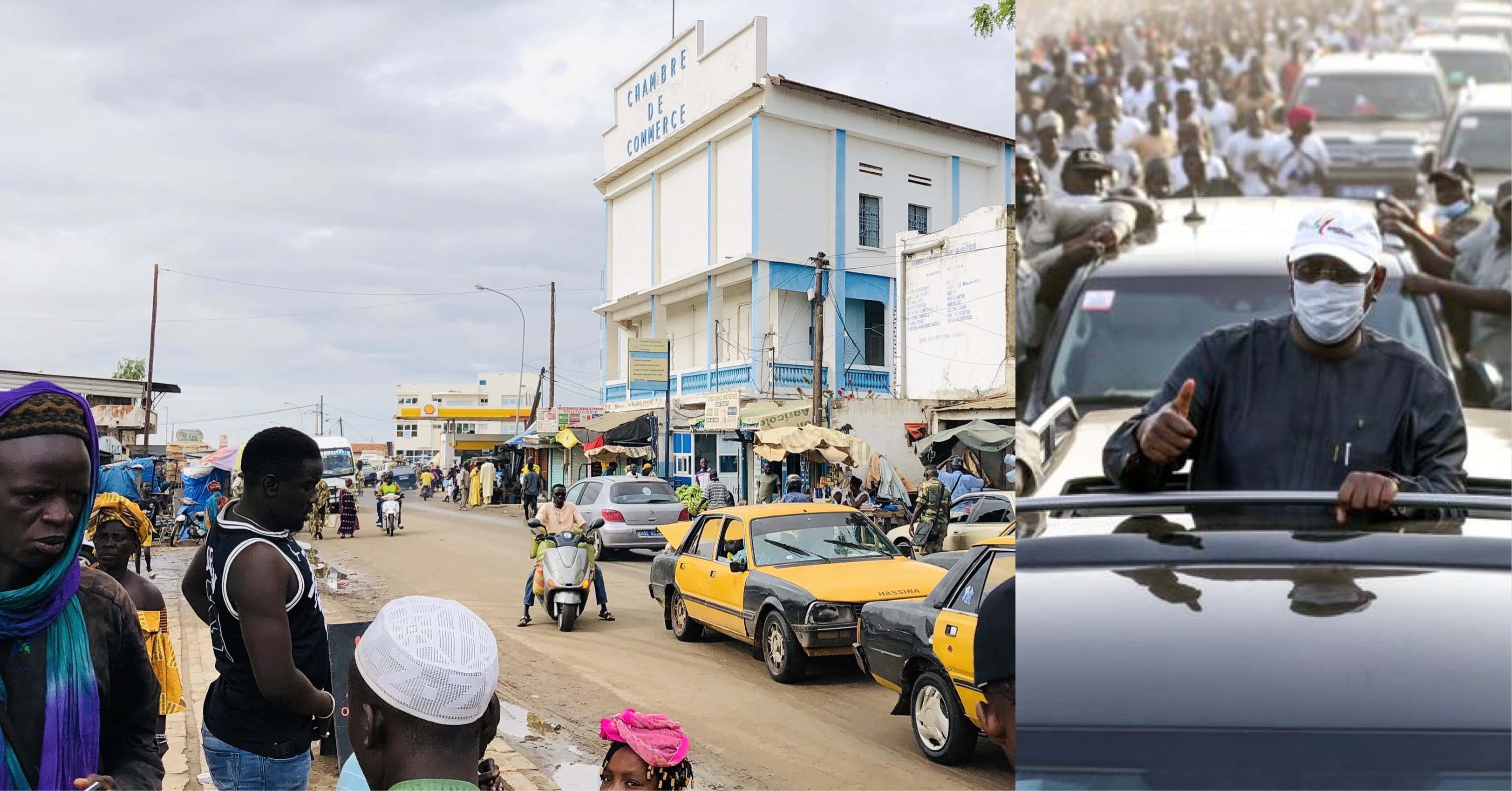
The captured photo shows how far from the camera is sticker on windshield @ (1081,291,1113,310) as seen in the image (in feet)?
5.87

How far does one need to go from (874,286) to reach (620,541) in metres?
14.7

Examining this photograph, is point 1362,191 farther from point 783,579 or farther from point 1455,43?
point 783,579

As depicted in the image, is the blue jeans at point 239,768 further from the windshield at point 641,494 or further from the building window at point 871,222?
the building window at point 871,222

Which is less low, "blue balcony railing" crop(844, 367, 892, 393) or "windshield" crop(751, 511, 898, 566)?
"blue balcony railing" crop(844, 367, 892, 393)

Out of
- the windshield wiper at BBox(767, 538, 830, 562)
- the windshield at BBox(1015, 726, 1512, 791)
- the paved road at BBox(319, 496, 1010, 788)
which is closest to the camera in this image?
the windshield at BBox(1015, 726, 1512, 791)


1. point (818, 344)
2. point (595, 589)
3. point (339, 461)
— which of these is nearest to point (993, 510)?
point (595, 589)

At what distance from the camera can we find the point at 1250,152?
1728 mm

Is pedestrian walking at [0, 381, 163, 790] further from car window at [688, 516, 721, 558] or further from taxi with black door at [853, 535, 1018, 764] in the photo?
car window at [688, 516, 721, 558]

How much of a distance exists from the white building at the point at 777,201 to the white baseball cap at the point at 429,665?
82.9ft

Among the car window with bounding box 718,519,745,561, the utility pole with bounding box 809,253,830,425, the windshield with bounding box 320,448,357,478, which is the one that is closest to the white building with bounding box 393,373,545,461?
the windshield with bounding box 320,448,357,478

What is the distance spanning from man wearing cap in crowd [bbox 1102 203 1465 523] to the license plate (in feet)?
0.06

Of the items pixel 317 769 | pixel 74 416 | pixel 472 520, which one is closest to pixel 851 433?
pixel 472 520

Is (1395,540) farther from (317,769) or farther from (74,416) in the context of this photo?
(317,769)

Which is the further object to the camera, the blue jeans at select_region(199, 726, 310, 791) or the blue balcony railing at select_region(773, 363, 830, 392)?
the blue balcony railing at select_region(773, 363, 830, 392)
